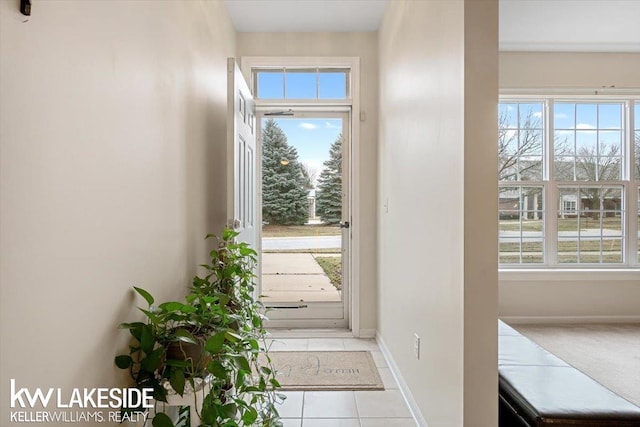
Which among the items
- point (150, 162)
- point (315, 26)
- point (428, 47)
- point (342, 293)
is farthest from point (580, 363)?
point (315, 26)

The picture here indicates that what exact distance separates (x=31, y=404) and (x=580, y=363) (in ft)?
11.1

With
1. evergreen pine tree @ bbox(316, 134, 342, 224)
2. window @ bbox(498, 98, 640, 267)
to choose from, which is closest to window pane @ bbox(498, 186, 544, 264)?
window @ bbox(498, 98, 640, 267)

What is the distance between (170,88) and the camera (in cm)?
189

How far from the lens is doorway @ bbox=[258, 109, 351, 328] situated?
3.97 meters

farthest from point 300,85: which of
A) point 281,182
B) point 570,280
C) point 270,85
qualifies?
point 570,280

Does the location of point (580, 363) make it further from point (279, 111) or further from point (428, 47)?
point (279, 111)

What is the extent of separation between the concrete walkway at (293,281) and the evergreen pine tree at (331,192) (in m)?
0.45

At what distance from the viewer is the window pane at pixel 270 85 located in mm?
3859

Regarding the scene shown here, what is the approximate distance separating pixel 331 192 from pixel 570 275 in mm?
2536

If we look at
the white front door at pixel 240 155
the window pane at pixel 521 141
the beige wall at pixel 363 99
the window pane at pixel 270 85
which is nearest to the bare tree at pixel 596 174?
the window pane at pixel 521 141

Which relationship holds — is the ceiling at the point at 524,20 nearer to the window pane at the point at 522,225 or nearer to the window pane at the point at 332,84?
the window pane at the point at 332,84

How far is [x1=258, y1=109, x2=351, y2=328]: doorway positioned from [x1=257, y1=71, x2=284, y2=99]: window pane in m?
0.18

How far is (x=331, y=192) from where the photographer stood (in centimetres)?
401

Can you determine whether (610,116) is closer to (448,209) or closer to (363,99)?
(363,99)
